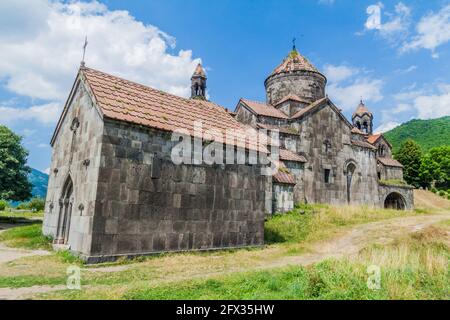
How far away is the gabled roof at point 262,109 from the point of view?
2384cm

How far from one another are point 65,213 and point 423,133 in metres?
102

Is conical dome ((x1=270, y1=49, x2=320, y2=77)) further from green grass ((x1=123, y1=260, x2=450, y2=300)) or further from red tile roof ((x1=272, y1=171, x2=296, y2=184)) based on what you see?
green grass ((x1=123, y1=260, x2=450, y2=300))

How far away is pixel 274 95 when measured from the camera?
1125 inches

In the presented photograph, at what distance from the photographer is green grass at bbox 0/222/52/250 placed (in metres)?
11.1

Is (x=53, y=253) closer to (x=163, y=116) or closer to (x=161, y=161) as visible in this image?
(x=161, y=161)

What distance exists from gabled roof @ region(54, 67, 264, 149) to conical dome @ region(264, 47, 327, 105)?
15.5m

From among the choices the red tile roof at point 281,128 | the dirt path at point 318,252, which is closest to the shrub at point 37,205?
the red tile roof at point 281,128

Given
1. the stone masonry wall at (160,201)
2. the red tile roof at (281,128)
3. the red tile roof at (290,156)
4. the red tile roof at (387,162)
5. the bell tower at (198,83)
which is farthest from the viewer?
the bell tower at (198,83)

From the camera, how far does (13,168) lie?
24.9 meters

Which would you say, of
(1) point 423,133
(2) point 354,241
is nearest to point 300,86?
(2) point 354,241

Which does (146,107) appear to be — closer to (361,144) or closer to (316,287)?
(316,287)

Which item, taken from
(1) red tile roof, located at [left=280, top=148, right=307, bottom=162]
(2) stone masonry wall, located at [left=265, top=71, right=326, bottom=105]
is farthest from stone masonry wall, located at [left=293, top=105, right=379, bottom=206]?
(2) stone masonry wall, located at [left=265, top=71, right=326, bottom=105]

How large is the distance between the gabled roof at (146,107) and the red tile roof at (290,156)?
8.02 metres

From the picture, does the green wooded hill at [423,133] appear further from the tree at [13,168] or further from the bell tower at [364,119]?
the tree at [13,168]
